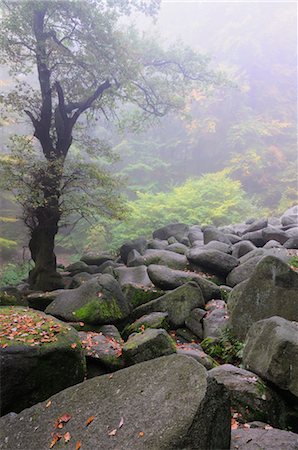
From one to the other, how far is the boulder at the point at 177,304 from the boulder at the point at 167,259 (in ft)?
7.31

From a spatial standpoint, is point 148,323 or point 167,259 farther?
point 167,259

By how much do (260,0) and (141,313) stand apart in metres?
37.0

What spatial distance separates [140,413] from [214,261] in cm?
568

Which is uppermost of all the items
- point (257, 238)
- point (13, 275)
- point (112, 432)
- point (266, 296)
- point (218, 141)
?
point (218, 141)

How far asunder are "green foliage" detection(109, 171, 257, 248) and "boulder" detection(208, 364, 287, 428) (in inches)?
482

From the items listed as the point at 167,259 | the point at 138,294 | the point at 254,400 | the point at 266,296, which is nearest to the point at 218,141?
the point at 167,259

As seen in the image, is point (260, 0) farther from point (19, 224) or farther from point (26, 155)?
point (26, 155)

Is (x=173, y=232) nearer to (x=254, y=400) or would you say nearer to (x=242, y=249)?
(x=242, y=249)

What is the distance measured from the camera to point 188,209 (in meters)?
17.3

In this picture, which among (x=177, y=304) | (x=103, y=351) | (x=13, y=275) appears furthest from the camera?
(x=13, y=275)

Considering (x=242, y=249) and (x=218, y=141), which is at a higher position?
(x=218, y=141)

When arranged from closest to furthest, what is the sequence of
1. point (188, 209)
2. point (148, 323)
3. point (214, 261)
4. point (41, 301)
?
point (148, 323), point (41, 301), point (214, 261), point (188, 209)

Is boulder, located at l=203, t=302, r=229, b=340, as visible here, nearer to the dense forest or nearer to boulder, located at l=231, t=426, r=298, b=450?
boulder, located at l=231, t=426, r=298, b=450

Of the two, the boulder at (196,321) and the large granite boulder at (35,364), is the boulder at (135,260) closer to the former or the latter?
the boulder at (196,321)
